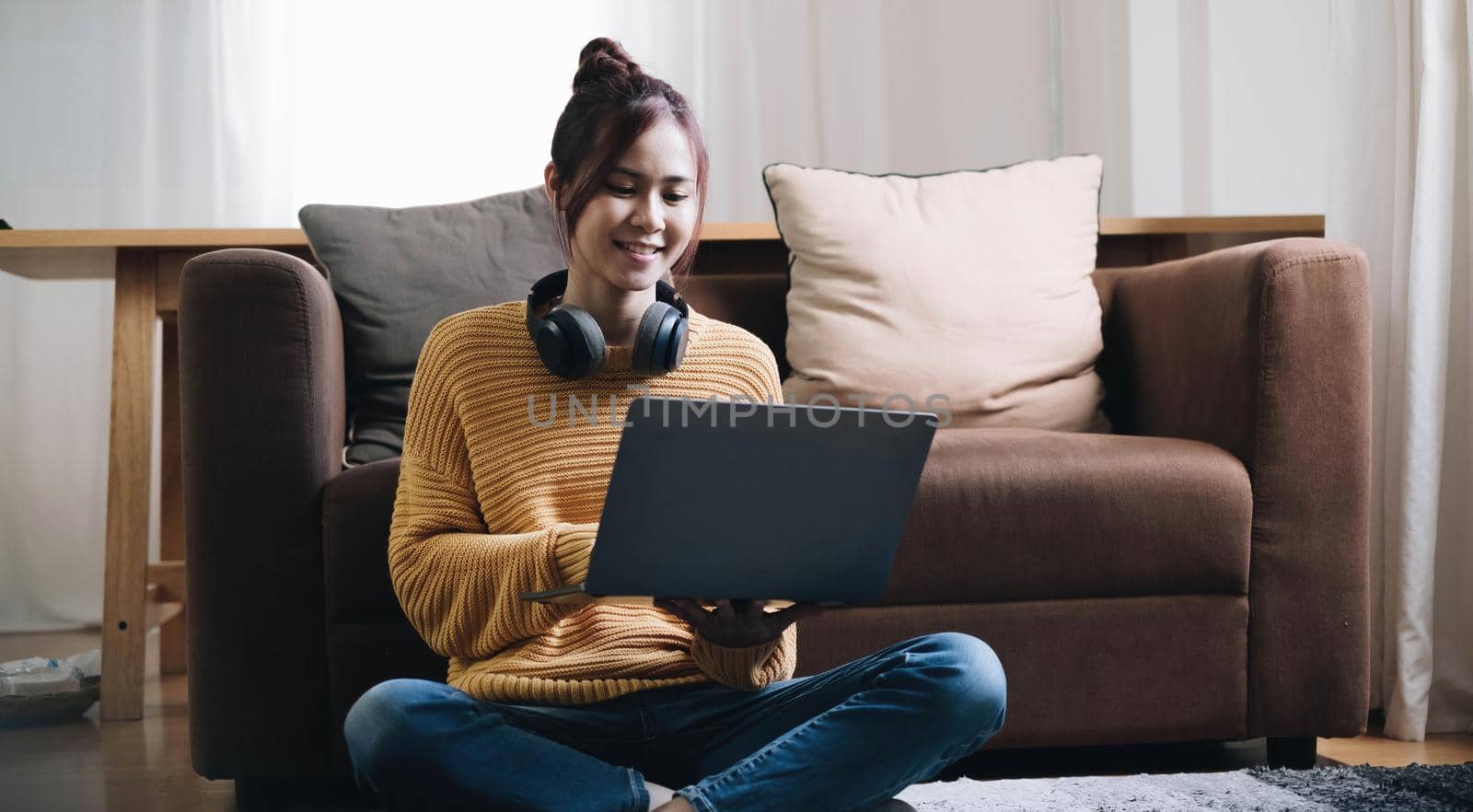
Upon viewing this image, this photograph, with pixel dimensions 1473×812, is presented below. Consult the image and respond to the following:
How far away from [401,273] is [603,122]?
2.40 feet

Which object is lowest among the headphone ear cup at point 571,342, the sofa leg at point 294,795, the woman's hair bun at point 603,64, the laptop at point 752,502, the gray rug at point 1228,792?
the sofa leg at point 294,795

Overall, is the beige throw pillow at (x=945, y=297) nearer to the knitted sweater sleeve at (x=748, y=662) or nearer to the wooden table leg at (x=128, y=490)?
the knitted sweater sleeve at (x=748, y=662)

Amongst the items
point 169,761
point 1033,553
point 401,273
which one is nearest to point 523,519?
point 1033,553

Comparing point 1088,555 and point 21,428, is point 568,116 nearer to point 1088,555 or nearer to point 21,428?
point 1088,555

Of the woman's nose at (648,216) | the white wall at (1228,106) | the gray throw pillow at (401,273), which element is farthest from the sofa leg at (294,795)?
the white wall at (1228,106)

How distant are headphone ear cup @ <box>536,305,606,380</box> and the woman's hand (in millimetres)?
272

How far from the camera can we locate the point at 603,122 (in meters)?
1.24

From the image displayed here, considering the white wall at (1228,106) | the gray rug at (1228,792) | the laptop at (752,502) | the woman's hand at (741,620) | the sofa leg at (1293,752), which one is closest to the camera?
the laptop at (752,502)

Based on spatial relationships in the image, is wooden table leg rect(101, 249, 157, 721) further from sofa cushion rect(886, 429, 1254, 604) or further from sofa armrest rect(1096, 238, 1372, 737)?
sofa armrest rect(1096, 238, 1372, 737)

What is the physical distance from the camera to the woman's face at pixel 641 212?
4.03ft

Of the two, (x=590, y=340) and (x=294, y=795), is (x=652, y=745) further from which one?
(x=294, y=795)

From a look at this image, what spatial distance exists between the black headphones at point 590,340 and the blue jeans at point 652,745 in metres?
0.31

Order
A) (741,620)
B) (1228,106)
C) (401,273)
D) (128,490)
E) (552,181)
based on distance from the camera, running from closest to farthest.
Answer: (741,620) → (552,181) → (401,273) → (128,490) → (1228,106)

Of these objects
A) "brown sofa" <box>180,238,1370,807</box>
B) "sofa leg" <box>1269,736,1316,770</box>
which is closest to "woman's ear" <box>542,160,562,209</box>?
"brown sofa" <box>180,238,1370,807</box>
